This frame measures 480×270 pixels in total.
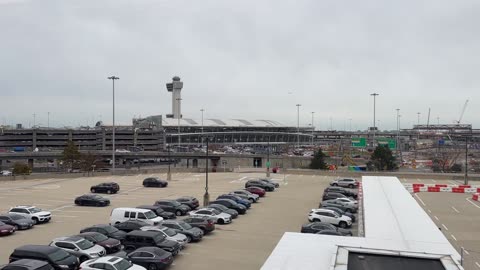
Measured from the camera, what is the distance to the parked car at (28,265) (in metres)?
12.6

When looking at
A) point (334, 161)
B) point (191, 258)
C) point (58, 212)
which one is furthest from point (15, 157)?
point (191, 258)

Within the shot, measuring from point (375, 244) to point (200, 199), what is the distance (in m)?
21.7

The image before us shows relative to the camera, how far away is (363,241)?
1239cm

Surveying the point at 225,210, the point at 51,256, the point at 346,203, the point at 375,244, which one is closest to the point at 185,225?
the point at 225,210

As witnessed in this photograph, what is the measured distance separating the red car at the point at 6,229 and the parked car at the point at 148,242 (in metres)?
6.56

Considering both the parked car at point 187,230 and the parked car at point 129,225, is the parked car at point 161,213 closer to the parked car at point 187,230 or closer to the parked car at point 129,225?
the parked car at point 129,225

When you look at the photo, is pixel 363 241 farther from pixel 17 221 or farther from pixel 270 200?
pixel 270 200

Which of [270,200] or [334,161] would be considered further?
[334,161]

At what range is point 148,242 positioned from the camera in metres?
16.8

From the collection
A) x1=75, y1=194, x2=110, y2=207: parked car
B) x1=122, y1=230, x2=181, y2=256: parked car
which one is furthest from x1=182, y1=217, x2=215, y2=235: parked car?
x1=75, y1=194, x2=110, y2=207: parked car

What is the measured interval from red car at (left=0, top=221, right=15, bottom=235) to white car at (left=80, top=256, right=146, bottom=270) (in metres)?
8.66

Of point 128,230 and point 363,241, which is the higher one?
point 363,241

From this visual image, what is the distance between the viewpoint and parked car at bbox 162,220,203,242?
18.7 meters

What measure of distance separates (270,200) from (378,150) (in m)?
35.3
